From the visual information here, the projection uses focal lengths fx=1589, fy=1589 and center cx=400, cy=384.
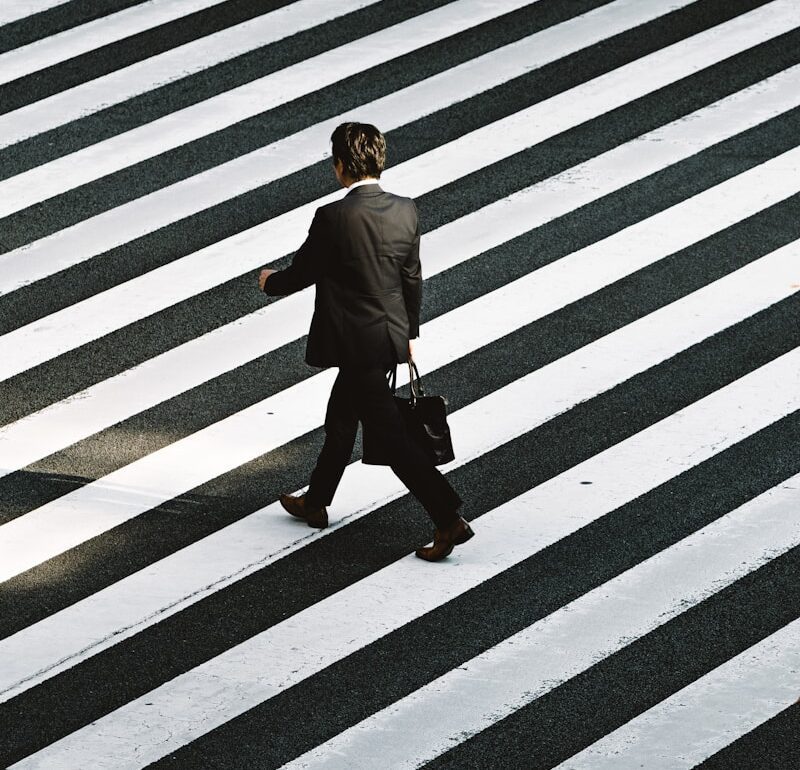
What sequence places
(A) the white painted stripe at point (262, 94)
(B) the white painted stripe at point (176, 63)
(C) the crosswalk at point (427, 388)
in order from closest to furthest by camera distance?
(C) the crosswalk at point (427, 388) → (A) the white painted stripe at point (262, 94) → (B) the white painted stripe at point (176, 63)

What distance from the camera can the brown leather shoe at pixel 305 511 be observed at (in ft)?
22.2

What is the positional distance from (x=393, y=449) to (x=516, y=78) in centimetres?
539

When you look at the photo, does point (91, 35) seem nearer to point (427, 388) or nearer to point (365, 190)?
point (427, 388)

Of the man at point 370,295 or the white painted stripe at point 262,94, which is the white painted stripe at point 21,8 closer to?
the white painted stripe at point 262,94

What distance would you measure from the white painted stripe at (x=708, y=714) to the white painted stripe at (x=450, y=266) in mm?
3245

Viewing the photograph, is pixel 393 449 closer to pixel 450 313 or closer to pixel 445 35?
pixel 450 313

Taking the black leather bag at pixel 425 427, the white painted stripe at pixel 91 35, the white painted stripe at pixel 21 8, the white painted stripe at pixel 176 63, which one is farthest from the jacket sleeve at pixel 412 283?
the white painted stripe at pixel 21 8

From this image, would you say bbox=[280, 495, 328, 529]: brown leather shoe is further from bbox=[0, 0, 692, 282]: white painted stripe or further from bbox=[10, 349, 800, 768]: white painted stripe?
bbox=[0, 0, 692, 282]: white painted stripe

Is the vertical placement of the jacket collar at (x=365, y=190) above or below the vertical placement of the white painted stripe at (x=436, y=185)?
below

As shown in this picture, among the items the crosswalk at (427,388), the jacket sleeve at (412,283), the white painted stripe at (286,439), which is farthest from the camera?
the jacket sleeve at (412,283)

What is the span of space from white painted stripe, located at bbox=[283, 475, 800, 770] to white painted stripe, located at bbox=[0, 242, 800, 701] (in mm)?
1179

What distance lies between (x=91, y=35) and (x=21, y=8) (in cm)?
86

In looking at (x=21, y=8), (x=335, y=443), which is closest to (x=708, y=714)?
(x=335, y=443)

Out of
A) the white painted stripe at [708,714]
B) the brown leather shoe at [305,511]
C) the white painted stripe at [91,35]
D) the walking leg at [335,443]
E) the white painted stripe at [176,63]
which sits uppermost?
the white painted stripe at [91,35]
